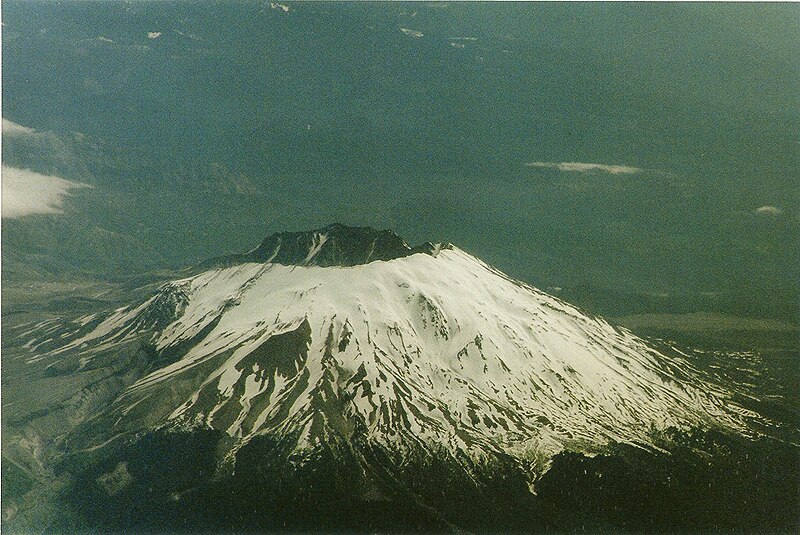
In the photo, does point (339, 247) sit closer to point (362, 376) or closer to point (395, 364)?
point (395, 364)

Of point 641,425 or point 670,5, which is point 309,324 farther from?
point 670,5

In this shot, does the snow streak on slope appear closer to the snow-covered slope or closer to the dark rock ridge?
the snow-covered slope

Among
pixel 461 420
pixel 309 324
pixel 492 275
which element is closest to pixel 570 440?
pixel 461 420

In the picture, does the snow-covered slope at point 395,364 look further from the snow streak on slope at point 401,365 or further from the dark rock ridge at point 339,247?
the dark rock ridge at point 339,247

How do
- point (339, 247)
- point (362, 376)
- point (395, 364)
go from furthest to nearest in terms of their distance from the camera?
1. point (339, 247)
2. point (395, 364)
3. point (362, 376)

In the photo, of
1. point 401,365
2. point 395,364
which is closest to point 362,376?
point 395,364

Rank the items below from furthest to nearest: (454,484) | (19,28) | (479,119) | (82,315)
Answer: (82,315) < (479,119) < (19,28) < (454,484)
